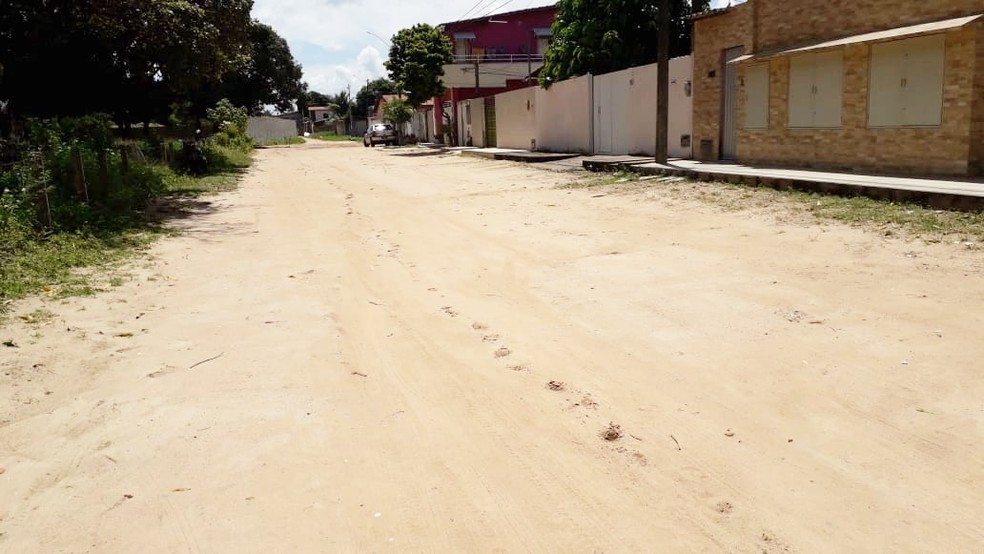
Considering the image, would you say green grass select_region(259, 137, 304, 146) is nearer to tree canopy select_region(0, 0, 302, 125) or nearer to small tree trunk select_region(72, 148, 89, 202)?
tree canopy select_region(0, 0, 302, 125)

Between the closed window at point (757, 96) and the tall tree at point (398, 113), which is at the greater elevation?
the tall tree at point (398, 113)

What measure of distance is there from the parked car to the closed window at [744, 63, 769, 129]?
3590 centimetres

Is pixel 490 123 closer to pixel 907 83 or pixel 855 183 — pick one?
pixel 907 83

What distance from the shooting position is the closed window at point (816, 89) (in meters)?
13.0

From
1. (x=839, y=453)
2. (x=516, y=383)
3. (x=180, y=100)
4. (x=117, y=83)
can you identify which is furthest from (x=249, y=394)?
(x=180, y=100)

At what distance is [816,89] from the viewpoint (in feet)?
44.0

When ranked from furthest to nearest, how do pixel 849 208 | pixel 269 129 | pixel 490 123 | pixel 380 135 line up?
pixel 269 129 < pixel 380 135 < pixel 490 123 < pixel 849 208

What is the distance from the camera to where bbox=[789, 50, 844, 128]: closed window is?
12984 mm

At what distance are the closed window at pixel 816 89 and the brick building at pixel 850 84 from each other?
18mm

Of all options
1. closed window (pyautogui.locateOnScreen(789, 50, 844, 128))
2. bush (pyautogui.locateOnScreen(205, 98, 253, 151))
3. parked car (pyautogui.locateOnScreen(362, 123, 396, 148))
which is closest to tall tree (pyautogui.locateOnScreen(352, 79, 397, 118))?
parked car (pyautogui.locateOnScreen(362, 123, 396, 148))

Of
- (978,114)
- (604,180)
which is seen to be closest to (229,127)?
(604,180)

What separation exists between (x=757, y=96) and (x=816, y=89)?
165cm

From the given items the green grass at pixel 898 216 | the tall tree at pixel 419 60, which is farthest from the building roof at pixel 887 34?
the tall tree at pixel 419 60

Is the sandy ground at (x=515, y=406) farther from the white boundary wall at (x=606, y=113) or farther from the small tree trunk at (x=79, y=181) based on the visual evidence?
the white boundary wall at (x=606, y=113)
